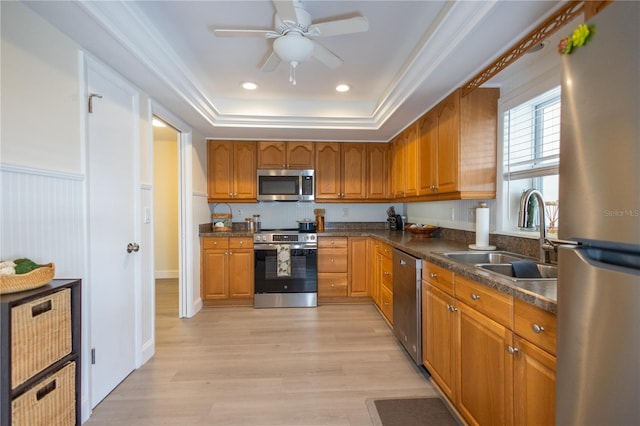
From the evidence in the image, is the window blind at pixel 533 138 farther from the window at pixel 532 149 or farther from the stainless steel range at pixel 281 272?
the stainless steel range at pixel 281 272

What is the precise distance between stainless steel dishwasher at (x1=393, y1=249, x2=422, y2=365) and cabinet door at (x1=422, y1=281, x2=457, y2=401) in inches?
2.3

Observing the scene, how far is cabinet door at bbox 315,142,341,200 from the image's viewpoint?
4.16m

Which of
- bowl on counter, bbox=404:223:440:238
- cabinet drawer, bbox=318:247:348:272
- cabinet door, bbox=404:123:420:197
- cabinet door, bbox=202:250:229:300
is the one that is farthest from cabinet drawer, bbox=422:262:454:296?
cabinet door, bbox=202:250:229:300

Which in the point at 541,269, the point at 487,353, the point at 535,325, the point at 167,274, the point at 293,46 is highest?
the point at 293,46

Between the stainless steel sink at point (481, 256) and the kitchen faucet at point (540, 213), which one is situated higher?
the kitchen faucet at point (540, 213)

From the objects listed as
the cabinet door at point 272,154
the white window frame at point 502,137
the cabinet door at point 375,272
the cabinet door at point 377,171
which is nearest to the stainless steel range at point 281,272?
the cabinet door at point 375,272

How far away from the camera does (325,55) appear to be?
2.01m

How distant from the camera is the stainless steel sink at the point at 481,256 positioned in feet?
6.84

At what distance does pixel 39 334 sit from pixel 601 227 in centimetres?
198

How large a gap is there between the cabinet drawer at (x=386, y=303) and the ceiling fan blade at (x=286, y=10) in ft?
8.24

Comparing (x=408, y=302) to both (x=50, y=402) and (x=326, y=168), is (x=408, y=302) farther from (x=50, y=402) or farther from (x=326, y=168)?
(x=326, y=168)

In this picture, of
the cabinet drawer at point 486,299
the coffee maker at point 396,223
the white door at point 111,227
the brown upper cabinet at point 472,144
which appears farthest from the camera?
the coffee maker at point 396,223

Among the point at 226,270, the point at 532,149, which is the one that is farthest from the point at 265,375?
the point at 532,149

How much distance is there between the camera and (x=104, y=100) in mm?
1987
